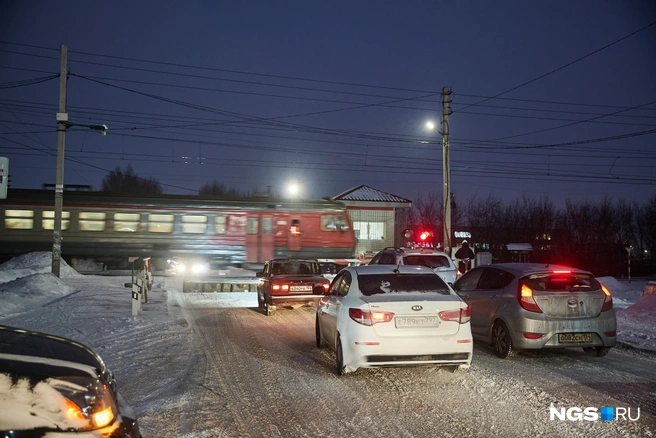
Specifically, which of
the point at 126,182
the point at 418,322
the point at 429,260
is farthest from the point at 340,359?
the point at 126,182

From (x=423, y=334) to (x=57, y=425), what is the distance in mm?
5006

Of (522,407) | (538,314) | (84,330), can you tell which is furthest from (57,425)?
(84,330)

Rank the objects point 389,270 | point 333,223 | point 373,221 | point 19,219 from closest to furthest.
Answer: point 389,270, point 19,219, point 333,223, point 373,221

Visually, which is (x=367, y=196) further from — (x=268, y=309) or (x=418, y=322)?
(x=418, y=322)

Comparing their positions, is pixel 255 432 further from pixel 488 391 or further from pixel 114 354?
pixel 114 354

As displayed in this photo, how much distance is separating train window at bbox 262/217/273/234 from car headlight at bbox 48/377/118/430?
2693cm

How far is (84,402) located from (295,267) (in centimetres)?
1276

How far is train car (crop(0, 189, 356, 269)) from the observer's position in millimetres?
28625

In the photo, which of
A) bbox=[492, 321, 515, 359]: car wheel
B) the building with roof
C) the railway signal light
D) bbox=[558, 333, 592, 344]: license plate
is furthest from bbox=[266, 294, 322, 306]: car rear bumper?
the building with roof

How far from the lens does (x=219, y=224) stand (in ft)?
98.5

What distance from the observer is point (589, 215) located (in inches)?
2286

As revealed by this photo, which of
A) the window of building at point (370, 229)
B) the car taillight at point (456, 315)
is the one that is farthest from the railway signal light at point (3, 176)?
the window of building at point (370, 229)

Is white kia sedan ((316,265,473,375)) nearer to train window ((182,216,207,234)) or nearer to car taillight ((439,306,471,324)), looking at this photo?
car taillight ((439,306,471,324))

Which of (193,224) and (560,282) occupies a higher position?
(193,224)
